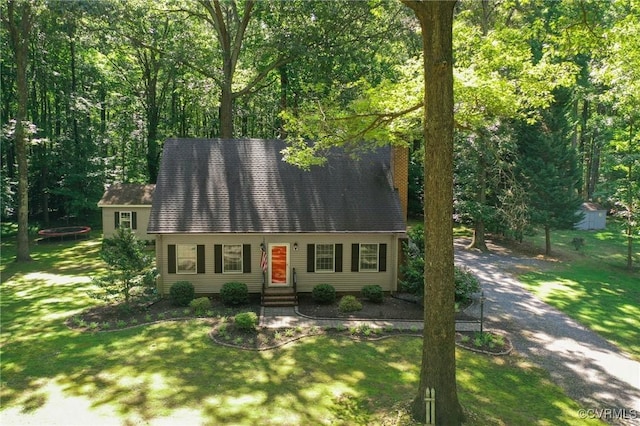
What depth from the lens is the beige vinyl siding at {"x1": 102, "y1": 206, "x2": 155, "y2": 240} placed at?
93.1 feet

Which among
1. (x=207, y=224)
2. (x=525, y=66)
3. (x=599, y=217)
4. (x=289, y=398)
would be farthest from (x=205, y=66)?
(x=599, y=217)

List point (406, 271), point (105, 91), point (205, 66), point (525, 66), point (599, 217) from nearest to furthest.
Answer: point (525, 66) < point (406, 271) < point (205, 66) < point (599, 217) < point (105, 91)

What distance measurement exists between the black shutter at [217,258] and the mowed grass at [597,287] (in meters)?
13.1

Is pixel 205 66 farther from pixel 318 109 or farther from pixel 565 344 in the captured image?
pixel 565 344

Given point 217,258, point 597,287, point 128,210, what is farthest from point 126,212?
point 597,287

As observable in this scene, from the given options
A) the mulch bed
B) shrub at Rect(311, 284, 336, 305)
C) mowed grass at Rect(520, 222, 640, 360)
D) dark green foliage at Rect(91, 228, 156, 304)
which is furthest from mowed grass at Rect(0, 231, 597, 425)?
mowed grass at Rect(520, 222, 640, 360)

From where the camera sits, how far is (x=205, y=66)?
26.5 metres

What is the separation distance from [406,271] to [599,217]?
25.9 m

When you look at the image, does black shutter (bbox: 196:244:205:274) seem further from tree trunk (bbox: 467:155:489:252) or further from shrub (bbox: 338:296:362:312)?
tree trunk (bbox: 467:155:489:252)

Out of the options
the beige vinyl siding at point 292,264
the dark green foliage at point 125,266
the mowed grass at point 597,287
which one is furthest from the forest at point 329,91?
the dark green foliage at point 125,266

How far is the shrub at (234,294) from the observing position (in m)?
17.5

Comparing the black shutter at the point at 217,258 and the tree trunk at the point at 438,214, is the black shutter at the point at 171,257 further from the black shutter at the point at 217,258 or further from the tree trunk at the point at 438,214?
the tree trunk at the point at 438,214

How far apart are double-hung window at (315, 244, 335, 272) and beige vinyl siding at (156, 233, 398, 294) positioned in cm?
19

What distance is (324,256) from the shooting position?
1902 cm
